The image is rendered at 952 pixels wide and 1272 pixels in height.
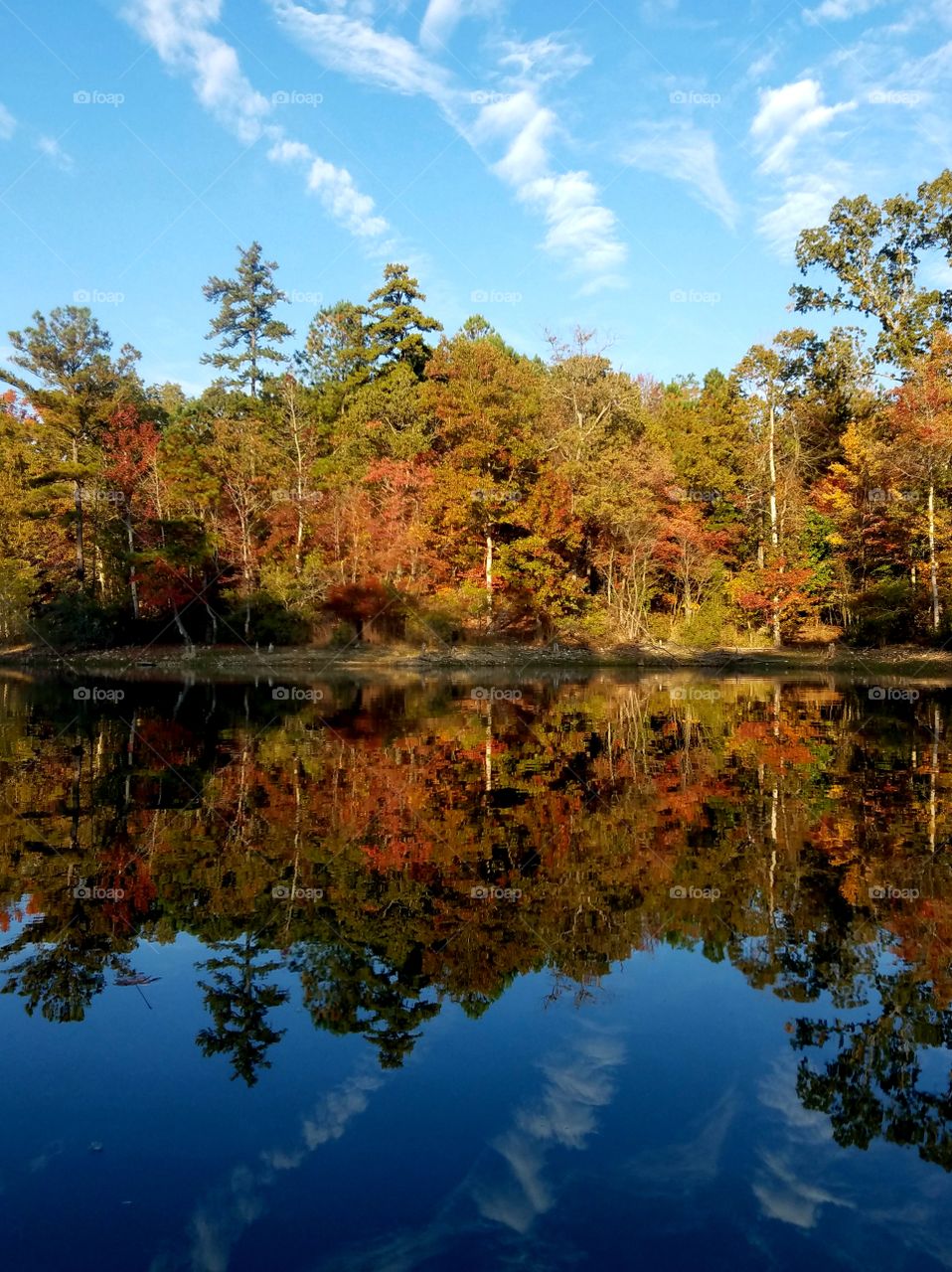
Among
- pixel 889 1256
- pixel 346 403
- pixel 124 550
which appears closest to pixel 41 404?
pixel 124 550

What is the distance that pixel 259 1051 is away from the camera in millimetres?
5297

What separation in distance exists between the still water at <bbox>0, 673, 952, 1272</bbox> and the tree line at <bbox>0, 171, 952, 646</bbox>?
97.9 ft

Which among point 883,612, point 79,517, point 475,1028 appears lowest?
point 475,1028

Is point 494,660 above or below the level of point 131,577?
below

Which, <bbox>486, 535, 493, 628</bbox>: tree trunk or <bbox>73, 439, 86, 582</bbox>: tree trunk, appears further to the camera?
<bbox>73, 439, 86, 582</bbox>: tree trunk

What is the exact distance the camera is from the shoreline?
3706 centimetres

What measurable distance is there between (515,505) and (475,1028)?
36555mm

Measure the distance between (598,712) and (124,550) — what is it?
3163 centimetres

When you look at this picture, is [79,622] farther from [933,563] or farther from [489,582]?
[933,563]

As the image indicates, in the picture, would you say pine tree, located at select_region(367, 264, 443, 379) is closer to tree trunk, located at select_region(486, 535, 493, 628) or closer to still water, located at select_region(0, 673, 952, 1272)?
tree trunk, located at select_region(486, 535, 493, 628)

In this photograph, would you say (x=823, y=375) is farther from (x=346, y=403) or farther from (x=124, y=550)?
(x=124, y=550)

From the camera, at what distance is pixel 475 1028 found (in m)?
5.53

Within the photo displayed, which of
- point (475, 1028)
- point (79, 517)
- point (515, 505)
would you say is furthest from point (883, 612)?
point (79, 517)

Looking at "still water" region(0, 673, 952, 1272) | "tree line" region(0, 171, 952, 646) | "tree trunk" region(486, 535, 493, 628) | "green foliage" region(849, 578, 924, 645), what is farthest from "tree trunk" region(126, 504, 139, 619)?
"green foliage" region(849, 578, 924, 645)
